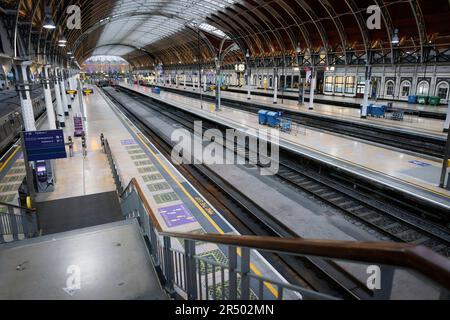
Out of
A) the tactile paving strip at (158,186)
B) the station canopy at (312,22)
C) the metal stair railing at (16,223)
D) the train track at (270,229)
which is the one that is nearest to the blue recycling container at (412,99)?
the station canopy at (312,22)

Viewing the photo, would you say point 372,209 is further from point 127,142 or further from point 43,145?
point 127,142

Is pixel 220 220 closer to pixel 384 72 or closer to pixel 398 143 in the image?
pixel 398 143

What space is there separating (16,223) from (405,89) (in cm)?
3639

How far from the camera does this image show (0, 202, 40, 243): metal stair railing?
7.64m

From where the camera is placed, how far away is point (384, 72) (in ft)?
115

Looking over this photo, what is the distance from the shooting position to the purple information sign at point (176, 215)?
31.4ft

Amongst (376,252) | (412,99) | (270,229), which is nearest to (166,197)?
(270,229)

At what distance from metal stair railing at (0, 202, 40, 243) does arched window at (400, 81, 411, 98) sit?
3542 cm

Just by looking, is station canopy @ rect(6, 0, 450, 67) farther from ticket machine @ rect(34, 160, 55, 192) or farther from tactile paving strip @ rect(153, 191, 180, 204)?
tactile paving strip @ rect(153, 191, 180, 204)

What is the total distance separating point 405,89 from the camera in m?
33.7

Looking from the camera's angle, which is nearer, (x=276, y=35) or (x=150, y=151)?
(x=150, y=151)

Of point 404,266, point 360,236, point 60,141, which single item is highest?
point 404,266
